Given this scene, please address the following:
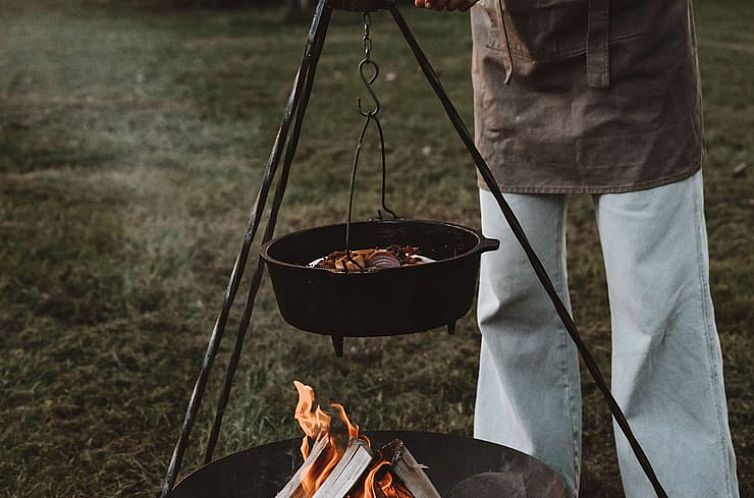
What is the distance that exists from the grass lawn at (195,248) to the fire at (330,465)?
1000mm

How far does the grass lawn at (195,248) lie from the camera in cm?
340

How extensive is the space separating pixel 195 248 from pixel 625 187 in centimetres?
304

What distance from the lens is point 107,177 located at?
6.23m

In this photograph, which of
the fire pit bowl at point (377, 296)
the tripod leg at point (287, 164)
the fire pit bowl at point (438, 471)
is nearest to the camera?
the fire pit bowl at point (377, 296)

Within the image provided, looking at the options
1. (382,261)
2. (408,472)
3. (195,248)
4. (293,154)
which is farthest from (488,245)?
(195,248)

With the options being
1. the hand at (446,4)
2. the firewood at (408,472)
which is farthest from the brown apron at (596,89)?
the firewood at (408,472)

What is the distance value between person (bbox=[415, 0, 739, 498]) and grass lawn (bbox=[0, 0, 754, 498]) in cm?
73

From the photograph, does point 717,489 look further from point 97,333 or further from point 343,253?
point 97,333

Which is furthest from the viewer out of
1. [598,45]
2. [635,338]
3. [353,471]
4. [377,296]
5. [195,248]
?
[195,248]

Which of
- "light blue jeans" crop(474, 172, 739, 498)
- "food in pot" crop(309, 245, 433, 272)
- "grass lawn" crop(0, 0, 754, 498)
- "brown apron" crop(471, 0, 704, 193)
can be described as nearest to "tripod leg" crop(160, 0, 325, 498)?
"food in pot" crop(309, 245, 433, 272)

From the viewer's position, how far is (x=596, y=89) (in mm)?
2295

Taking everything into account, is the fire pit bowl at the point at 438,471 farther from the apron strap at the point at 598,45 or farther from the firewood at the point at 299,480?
the apron strap at the point at 598,45

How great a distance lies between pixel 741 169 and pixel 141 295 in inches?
140

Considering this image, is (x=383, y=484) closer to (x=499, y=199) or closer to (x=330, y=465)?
(x=330, y=465)
